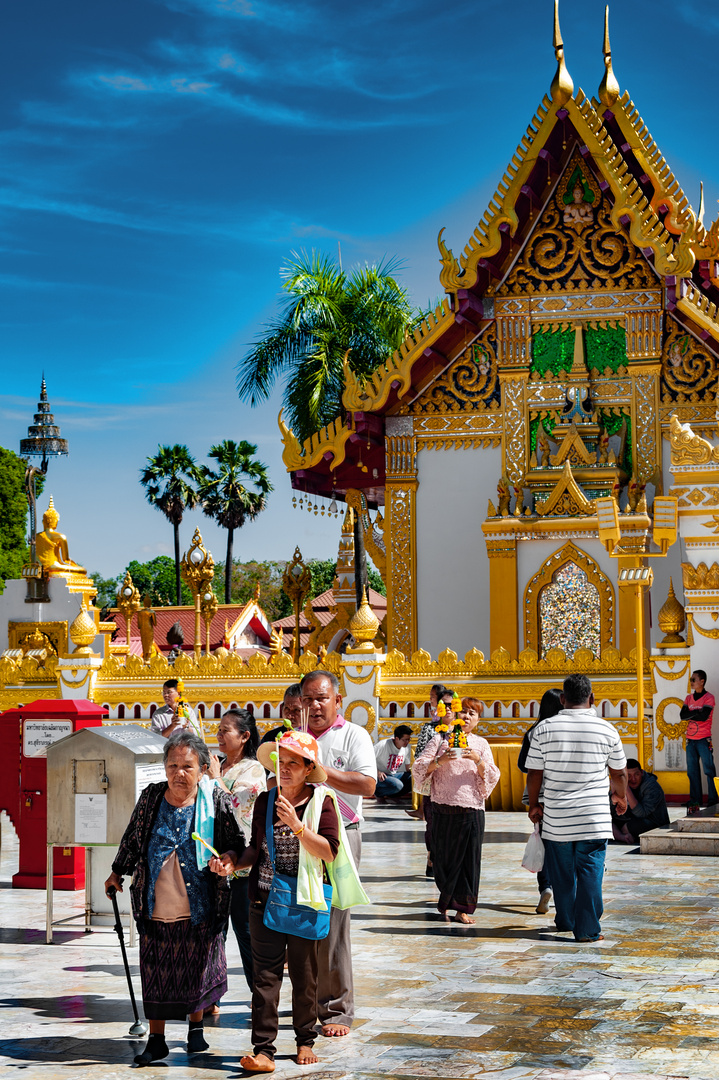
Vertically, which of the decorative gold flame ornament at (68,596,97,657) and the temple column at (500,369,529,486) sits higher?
the temple column at (500,369,529,486)

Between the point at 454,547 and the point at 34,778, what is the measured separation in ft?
34.2

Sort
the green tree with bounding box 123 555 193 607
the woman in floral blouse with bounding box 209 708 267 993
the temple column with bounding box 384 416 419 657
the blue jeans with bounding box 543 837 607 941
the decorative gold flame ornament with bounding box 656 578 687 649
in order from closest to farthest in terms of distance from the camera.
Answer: the woman in floral blouse with bounding box 209 708 267 993
the blue jeans with bounding box 543 837 607 941
the decorative gold flame ornament with bounding box 656 578 687 649
the temple column with bounding box 384 416 419 657
the green tree with bounding box 123 555 193 607

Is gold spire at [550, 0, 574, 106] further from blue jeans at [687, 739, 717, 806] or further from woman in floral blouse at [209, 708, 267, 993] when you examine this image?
woman in floral blouse at [209, 708, 267, 993]

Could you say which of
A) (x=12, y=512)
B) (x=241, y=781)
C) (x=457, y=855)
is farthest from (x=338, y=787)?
(x=12, y=512)

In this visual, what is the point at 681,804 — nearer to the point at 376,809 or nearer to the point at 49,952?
the point at 376,809

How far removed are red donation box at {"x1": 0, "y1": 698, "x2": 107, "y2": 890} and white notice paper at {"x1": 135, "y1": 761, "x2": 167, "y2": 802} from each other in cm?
189

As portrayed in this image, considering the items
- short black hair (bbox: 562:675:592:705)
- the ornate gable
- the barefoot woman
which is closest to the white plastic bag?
short black hair (bbox: 562:675:592:705)

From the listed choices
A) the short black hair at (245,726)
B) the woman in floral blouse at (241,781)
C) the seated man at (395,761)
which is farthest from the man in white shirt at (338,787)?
the seated man at (395,761)

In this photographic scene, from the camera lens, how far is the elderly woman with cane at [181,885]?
6.05 meters

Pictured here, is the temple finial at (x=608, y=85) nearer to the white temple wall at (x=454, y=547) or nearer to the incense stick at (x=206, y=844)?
the white temple wall at (x=454, y=547)

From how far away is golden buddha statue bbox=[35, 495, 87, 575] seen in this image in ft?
80.8

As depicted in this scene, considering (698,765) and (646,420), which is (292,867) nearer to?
(698,765)

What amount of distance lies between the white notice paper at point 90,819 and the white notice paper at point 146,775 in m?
0.23

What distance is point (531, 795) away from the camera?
8.97 m
